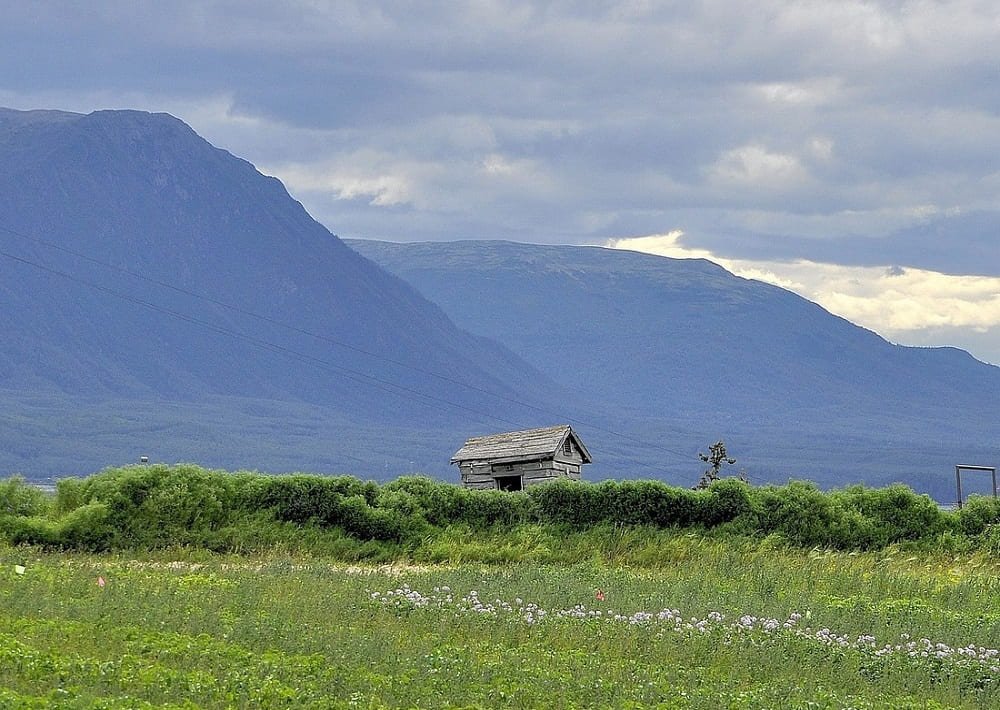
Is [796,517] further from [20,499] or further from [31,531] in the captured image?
[20,499]

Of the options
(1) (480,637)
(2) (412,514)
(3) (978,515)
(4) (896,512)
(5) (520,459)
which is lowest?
(1) (480,637)

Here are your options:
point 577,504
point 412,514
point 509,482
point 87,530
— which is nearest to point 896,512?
point 577,504

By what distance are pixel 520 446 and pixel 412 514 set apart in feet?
36.7

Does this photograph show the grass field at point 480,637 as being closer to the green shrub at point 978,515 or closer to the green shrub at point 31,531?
the green shrub at point 31,531

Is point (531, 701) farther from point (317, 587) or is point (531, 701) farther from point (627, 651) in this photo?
point (317, 587)

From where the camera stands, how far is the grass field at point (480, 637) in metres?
13.9

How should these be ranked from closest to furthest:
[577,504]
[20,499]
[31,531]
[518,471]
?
[31,531]
[20,499]
[577,504]
[518,471]

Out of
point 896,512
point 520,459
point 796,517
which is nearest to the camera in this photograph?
point 796,517

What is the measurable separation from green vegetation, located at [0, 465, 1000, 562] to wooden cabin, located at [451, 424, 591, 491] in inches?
344

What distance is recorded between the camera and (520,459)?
40844 millimetres

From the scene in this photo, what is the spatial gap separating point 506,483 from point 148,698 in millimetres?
28679

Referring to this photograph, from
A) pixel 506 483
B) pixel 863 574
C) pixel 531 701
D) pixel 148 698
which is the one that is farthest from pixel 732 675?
pixel 506 483

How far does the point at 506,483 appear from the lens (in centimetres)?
4153

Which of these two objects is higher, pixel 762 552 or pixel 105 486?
pixel 105 486
